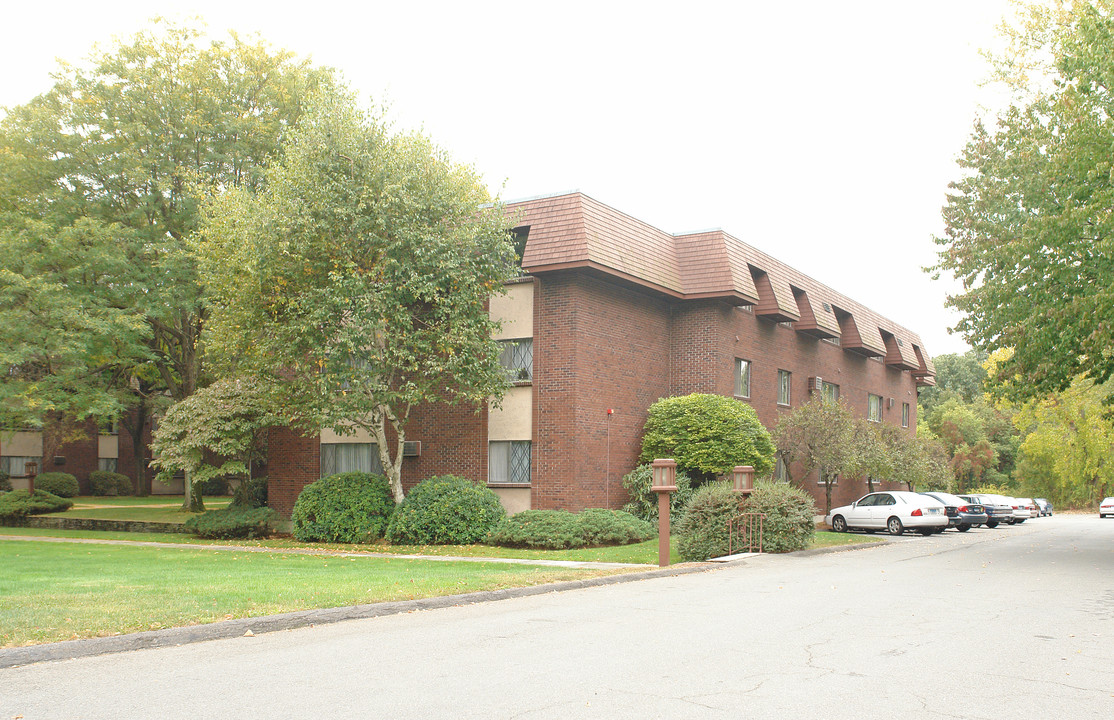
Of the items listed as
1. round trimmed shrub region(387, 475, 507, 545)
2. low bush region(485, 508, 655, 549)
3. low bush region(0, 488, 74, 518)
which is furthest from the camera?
low bush region(0, 488, 74, 518)

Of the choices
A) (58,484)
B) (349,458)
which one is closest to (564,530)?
(349,458)

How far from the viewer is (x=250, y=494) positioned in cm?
3027

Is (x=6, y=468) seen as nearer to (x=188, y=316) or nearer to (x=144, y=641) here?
(x=188, y=316)

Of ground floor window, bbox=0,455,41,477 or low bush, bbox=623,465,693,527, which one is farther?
ground floor window, bbox=0,455,41,477

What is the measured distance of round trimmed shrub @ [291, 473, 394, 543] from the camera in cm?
2388

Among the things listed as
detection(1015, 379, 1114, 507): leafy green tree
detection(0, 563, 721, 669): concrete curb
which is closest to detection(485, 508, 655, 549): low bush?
detection(0, 563, 721, 669): concrete curb

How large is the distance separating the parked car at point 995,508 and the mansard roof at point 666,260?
909 centimetres

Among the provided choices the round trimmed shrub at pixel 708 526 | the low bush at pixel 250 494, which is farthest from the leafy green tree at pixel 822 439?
the low bush at pixel 250 494

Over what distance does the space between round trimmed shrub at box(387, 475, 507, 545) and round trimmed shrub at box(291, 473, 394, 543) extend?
2.34 feet

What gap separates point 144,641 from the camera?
29.0 feet

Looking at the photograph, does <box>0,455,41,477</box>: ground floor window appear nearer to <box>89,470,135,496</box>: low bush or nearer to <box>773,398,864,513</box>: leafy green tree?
<box>89,470,135,496</box>: low bush

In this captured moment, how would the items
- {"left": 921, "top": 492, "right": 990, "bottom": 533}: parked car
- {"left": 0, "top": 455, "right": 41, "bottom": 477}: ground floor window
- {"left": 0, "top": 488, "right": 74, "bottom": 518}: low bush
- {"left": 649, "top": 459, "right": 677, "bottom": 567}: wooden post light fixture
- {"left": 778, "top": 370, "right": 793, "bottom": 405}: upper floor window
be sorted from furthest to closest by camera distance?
{"left": 0, "top": 455, "right": 41, "bottom": 477}: ground floor window < {"left": 778, "top": 370, "right": 793, "bottom": 405}: upper floor window < {"left": 0, "top": 488, "right": 74, "bottom": 518}: low bush < {"left": 921, "top": 492, "right": 990, "bottom": 533}: parked car < {"left": 649, "top": 459, "right": 677, "bottom": 567}: wooden post light fixture

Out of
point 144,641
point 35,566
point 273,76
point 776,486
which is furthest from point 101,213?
point 144,641

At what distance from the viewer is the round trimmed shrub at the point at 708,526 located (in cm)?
1925
